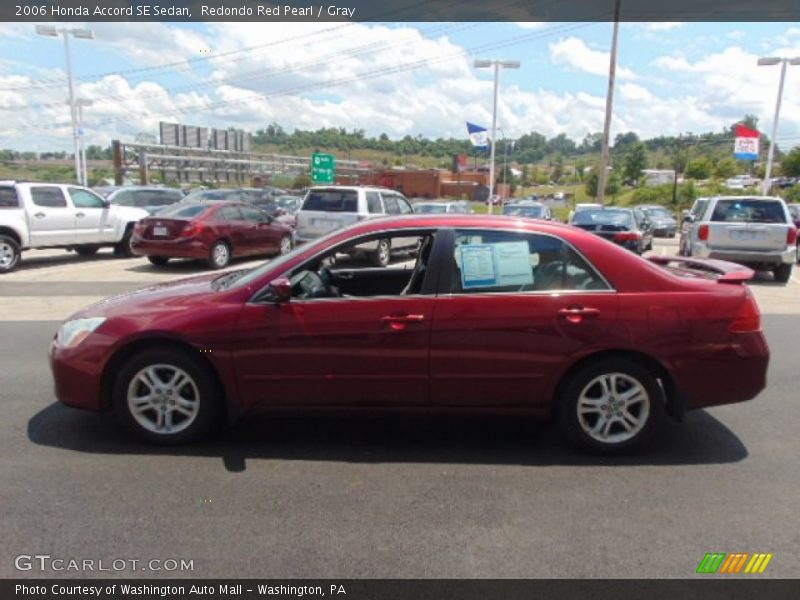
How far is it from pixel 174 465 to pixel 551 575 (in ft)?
7.71

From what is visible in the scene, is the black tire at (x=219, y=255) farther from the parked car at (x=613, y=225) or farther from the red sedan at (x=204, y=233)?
the parked car at (x=613, y=225)

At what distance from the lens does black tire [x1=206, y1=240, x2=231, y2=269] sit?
13359 mm

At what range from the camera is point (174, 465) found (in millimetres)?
3811

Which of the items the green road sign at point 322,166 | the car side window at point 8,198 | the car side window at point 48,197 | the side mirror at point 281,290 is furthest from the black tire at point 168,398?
the green road sign at point 322,166

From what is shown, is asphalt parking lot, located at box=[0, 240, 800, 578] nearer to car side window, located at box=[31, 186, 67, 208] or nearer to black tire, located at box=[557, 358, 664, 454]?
black tire, located at box=[557, 358, 664, 454]

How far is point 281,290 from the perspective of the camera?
151 inches

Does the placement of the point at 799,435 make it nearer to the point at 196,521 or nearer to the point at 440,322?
the point at 440,322

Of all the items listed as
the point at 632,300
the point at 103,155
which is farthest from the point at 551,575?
the point at 103,155

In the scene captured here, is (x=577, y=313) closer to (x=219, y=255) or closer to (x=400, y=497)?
(x=400, y=497)

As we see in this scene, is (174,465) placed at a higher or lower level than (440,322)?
lower

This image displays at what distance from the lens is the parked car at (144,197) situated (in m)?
19.5

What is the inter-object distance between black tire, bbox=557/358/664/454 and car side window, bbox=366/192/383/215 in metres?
10.7

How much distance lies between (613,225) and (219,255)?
8.64 m

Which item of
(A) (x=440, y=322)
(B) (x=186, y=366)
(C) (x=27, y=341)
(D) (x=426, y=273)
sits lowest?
(C) (x=27, y=341)
